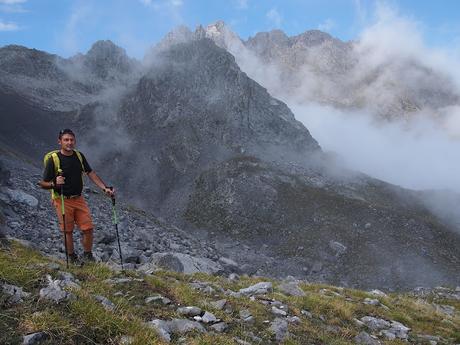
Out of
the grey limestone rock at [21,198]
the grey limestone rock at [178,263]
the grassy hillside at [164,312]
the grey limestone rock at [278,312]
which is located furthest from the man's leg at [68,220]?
the grey limestone rock at [21,198]

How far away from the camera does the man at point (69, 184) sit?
472 inches

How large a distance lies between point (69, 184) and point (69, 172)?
36 cm

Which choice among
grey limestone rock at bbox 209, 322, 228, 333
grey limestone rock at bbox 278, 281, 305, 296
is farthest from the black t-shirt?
Result: grey limestone rock at bbox 278, 281, 305, 296

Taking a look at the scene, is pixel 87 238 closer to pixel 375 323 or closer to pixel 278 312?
pixel 278 312

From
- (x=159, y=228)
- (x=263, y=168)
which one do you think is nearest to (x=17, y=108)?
(x=263, y=168)

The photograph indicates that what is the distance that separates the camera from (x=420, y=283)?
49.5 meters

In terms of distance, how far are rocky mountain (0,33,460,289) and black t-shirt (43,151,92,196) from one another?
13958mm

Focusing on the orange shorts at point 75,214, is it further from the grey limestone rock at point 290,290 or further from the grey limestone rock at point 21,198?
the grey limestone rock at point 21,198

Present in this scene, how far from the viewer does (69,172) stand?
40.5 feet

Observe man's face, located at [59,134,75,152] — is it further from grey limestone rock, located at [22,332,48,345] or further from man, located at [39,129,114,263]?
grey limestone rock, located at [22,332,48,345]

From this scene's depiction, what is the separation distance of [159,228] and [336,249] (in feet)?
77.8

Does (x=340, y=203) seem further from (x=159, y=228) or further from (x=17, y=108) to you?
(x=17, y=108)

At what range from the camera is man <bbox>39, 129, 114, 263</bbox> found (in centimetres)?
1198

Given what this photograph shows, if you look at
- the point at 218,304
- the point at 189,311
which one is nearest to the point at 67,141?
the point at 189,311
